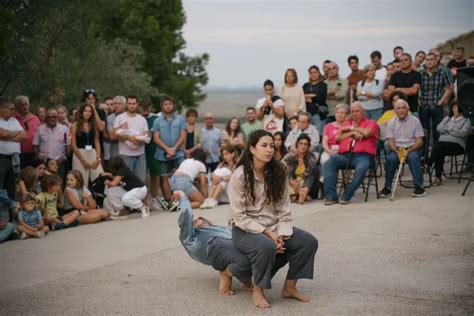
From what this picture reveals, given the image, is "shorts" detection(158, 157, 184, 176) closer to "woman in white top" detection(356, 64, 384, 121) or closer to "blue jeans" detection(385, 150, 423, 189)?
"blue jeans" detection(385, 150, 423, 189)

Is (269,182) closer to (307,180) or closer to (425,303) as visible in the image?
(425,303)

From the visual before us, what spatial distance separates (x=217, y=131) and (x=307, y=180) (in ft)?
8.26

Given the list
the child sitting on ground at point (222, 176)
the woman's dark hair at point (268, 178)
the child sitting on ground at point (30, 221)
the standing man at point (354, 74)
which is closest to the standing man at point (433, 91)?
the standing man at point (354, 74)

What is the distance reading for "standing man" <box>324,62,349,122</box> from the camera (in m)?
15.0

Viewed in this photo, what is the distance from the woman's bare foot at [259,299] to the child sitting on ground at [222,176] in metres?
6.10

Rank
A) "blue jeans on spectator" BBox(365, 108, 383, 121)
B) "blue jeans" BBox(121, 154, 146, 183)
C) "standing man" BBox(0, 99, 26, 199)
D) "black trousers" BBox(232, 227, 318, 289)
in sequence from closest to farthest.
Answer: "black trousers" BBox(232, 227, 318, 289) < "standing man" BBox(0, 99, 26, 199) < "blue jeans" BBox(121, 154, 146, 183) < "blue jeans on spectator" BBox(365, 108, 383, 121)

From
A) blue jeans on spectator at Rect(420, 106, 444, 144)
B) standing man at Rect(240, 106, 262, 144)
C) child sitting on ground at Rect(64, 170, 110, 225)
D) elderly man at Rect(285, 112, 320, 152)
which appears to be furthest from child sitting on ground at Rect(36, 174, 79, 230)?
blue jeans on spectator at Rect(420, 106, 444, 144)

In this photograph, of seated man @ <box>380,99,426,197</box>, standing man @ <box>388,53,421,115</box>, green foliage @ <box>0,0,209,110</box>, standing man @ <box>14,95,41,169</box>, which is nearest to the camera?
standing man @ <box>14,95,41,169</box>

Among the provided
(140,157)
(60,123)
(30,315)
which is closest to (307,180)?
(140,157)

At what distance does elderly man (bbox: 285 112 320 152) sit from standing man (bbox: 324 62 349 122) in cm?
140

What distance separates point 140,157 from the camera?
13.2 metres

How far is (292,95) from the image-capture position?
14.6 metres

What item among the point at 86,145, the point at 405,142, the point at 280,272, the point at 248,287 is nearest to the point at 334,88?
the point at 405,142

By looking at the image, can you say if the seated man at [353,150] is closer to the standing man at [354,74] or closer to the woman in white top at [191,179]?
the woman in white top at [191,179]
